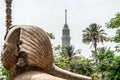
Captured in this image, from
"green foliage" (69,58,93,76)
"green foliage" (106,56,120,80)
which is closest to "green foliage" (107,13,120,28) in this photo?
"green foliage" (106,56,120,80)

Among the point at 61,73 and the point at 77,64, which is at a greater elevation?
the point at 61,73

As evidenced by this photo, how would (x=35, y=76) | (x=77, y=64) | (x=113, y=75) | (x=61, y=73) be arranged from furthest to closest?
(x=77, y=64) < (x=113, y=75) < (x=61, y=73) < (x=35, y=76)

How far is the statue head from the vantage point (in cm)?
661

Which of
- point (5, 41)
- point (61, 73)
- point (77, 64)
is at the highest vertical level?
point (5, 41)

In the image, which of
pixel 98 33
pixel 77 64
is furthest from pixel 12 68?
pixel 98 33

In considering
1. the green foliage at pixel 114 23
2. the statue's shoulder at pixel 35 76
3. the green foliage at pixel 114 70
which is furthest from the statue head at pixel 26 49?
the green foliage at pixel 114 23

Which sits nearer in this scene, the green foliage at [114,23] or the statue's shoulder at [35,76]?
the statue's shoulder at [35,76]

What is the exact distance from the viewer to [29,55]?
657 cm

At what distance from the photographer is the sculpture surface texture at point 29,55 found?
6.59 m

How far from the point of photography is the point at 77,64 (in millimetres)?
54281

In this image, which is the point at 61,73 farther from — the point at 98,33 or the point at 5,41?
the point at 98,33

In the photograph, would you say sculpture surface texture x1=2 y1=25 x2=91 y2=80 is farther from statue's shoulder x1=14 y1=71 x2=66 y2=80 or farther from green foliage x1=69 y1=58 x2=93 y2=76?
green foliage x1=69 y1=58 x2=93 y2=76

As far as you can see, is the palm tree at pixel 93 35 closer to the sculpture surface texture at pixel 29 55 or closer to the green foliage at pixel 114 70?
the green foliage at pixel 114 70

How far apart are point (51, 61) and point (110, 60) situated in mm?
17936
